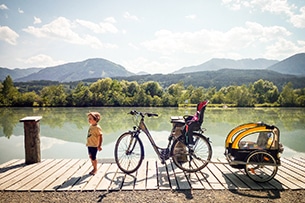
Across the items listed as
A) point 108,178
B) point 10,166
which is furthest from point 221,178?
point 10,166

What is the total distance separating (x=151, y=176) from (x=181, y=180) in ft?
1.76

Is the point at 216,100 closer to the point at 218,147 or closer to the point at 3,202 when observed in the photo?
the point at 218,147

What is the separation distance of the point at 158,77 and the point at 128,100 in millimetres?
78725

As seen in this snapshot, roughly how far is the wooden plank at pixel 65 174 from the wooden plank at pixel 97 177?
44cm

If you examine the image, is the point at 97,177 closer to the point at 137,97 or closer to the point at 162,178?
the point at 162,178

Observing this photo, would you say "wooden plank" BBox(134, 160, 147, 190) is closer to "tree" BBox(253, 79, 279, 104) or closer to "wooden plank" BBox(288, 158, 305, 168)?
"wooden plank" BBox(288, 158, 305, 168)

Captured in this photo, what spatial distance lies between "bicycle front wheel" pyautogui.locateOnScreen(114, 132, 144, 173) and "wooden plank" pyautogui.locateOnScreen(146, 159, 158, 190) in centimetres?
28

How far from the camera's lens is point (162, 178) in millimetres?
4402

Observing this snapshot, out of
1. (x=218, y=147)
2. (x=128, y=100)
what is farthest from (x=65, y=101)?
(x=218, y=147)

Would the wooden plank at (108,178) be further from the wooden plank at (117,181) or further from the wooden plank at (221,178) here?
the wooden plank at (221,178)

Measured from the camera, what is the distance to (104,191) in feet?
12.7

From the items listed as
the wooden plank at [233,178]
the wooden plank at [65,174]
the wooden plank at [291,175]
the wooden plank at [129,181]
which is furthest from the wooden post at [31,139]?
the wooden plank at [291,175]

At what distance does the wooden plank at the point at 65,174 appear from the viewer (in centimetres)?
407

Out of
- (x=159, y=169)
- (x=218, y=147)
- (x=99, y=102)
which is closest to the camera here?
(x=159, y=169)
